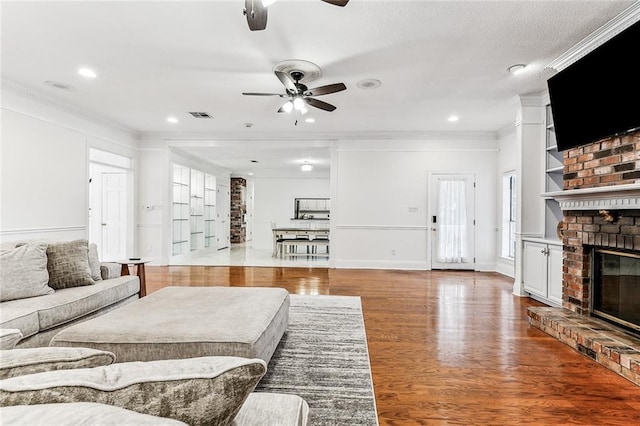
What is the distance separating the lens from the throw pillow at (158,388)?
0.63 metres

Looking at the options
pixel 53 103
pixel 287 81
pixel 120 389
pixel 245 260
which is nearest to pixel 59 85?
pixel 53 103

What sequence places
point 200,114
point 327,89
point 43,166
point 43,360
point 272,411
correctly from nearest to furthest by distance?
1. point 43,360
2. point 272,411
3. point 327,89
4. point 43,166
5. point 200,114

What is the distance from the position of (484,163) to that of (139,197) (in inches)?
274

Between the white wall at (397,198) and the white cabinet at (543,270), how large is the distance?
2.13 metres

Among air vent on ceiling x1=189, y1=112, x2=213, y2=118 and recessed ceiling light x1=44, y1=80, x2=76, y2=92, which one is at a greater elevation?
air vent on ceiling x1=189, y1=112, x2=213, y2=118

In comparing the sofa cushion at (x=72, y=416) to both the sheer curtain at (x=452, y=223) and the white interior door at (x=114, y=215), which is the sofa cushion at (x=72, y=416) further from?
the white interior door at (x=114, y=215)

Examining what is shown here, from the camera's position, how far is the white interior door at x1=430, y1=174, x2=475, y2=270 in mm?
6531

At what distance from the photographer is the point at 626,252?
2.78 meters

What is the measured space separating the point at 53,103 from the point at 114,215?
2638 mm

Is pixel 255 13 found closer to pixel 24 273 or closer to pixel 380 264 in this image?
pixel 24 273

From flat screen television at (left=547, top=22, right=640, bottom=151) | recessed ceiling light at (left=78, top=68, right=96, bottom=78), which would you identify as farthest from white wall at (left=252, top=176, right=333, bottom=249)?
flat screen television at (left=547, top=22, right=640, bottom=151)

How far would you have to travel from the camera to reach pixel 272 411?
936mm

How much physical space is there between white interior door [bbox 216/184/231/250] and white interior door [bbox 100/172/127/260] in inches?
143

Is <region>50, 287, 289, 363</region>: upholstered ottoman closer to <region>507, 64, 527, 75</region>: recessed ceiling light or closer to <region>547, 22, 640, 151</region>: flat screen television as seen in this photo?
<region>547, 22, 640, 151</region>: flat screen television
